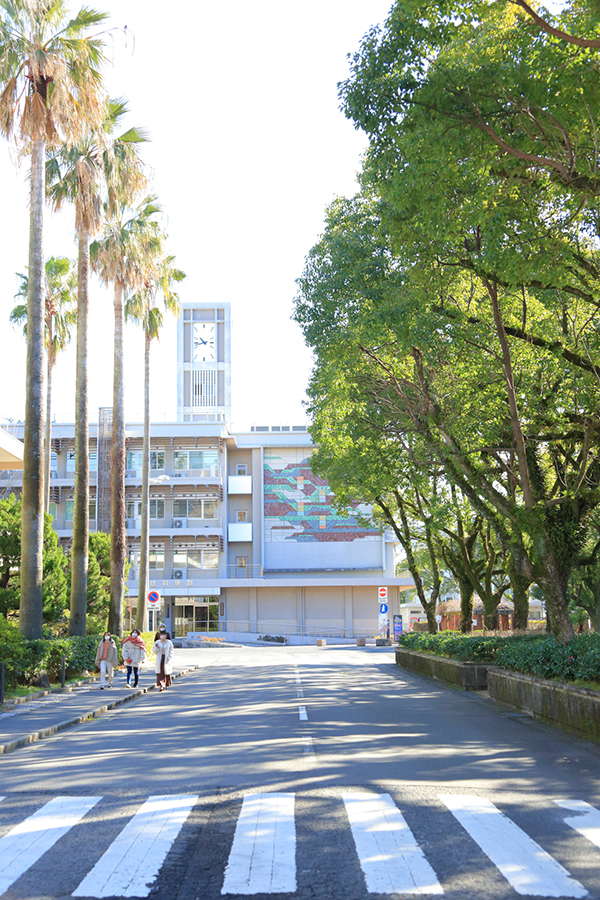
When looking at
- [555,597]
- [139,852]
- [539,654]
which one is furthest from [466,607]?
[139,852]

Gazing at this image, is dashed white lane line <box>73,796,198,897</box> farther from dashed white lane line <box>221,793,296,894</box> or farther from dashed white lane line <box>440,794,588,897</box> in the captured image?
dashed white lane line <box>440,794,588,897</box>

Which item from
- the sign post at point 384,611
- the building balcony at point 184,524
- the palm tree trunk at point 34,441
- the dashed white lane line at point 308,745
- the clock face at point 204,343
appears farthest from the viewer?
the clock face at point 204,343

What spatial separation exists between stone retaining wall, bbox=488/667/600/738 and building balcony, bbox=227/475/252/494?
5202 centimetres

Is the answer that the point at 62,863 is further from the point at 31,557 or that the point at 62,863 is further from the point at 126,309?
the point at 126,309

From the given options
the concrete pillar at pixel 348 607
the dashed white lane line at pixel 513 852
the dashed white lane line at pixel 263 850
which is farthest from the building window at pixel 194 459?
the dashed white lane line at pixel 513 852

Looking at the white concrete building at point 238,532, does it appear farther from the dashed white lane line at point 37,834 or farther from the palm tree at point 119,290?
the dashed white lane line at point 37,834

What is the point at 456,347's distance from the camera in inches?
738

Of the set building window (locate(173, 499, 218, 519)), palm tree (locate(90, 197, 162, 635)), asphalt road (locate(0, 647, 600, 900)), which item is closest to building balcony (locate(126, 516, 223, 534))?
Result: building window (locate(173, 499, 218, 519))

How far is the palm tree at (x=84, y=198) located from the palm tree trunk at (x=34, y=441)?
4.35 metres

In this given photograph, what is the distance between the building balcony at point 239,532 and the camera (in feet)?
225

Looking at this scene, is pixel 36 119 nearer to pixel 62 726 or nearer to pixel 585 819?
pixel 62 726

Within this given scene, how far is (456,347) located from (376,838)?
540 inches

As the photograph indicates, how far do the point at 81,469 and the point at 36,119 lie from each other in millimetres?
10001

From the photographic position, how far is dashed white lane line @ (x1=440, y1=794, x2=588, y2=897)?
17.2 feet
